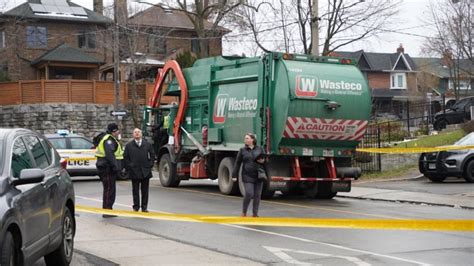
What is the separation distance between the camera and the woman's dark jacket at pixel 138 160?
1338 centimetres

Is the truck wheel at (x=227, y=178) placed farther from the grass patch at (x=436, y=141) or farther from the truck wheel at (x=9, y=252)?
the truck wheel at (x=9, y=252)

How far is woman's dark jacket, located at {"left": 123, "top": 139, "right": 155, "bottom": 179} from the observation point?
43.9 ft

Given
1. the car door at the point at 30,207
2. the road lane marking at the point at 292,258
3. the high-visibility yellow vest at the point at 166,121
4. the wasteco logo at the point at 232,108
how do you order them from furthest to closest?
the high-visibility yellow vest at the point at 166,121 → the wasteco logo at the point at 232,108 → the road lane marking at the point at 292,258 → the car door at the point at 30,207

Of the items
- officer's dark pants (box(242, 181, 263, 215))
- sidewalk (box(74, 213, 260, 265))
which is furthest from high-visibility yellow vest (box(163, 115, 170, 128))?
sidewalk (box(74, 213, 260, 265))

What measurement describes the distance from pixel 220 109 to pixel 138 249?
354 inches

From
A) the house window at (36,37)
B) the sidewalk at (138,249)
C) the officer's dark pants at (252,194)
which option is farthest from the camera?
the house window at (36,37)

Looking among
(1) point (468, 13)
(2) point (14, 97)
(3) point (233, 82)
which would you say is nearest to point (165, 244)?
(3) point (233, 82)

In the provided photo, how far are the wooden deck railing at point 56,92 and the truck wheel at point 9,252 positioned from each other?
33.5m

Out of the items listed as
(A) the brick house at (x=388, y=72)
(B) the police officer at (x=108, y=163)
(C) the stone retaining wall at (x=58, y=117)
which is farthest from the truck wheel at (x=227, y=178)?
(A) the brick house at (x=388, y=72)

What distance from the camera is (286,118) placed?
15961 millimetres

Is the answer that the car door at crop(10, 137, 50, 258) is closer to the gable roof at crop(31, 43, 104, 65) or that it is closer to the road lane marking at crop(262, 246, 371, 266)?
the road lane marking at crop(262, 246, 371, 266)

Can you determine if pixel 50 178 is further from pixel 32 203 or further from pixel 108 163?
pixel 108 163

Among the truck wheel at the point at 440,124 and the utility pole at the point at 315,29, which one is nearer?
the utility pole at the point at 315,29

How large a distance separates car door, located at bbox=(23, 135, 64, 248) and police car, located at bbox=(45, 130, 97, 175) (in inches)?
548
